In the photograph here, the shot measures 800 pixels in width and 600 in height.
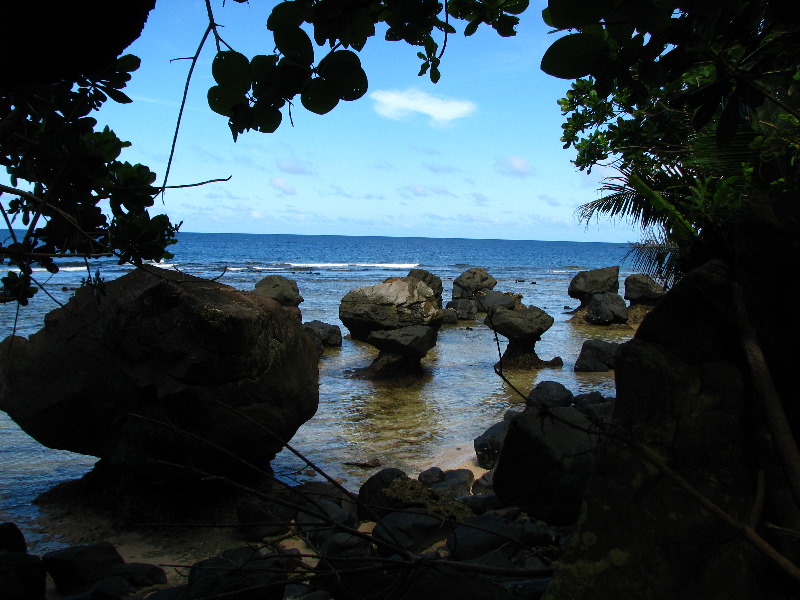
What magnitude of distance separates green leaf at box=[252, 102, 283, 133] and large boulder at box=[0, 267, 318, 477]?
4019 millimetres

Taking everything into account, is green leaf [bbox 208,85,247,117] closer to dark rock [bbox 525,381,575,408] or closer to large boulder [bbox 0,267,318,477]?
large boulder [bbox 0,267,318,477]

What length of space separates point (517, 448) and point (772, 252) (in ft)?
11.2

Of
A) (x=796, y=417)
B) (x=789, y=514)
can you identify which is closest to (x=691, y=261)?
(x=796, y=417)

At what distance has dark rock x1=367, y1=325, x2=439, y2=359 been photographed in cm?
1332

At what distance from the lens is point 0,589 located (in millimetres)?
3941

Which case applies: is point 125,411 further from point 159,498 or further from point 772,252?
point 772,252

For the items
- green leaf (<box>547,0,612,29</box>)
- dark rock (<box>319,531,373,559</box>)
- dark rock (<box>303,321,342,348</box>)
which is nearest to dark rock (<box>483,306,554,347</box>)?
dark rock (<box>303,321,342,348</box>)

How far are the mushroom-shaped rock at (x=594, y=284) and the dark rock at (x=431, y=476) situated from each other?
20.0m

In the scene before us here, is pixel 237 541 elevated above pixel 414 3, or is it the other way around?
pixel 414 3

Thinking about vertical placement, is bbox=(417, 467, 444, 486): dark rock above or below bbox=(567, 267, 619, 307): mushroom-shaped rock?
below

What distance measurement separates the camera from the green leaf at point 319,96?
1.82m

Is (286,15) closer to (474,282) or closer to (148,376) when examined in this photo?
(148,376)

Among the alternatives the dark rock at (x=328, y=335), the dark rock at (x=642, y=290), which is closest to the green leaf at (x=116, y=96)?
the dark rock at (x=328, y=335)

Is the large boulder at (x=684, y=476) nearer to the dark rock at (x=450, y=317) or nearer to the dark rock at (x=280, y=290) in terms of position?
the dark rock at (x=280, y=290)
